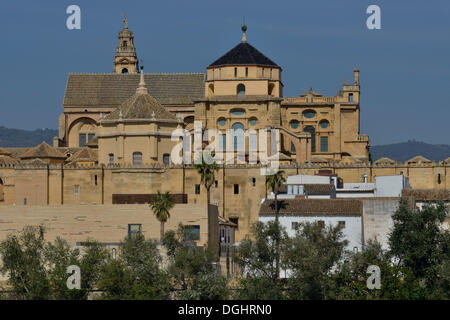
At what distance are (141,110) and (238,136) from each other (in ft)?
29.7

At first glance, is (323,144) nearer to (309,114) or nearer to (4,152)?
(309,114)

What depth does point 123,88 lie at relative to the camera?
4355 inches

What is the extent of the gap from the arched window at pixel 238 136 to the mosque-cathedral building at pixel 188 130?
0.84 feet

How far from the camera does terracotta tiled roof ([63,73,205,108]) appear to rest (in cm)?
10874

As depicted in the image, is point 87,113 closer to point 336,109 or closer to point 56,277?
point 336,109

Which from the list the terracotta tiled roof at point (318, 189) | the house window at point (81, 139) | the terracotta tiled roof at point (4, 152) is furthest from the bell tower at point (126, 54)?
the terracotta tiled roof at point (318, 189)

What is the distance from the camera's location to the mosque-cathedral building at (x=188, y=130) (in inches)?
3506

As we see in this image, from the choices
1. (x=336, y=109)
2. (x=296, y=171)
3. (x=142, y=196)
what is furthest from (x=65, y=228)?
(x=336, y=109)

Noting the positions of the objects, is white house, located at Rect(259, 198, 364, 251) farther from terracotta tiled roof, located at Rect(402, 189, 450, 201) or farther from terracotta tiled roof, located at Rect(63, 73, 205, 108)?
terracotta tiled roof, located at Rect(63, 73, 205, 108)

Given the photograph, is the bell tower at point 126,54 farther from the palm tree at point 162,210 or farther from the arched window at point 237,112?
the palm tree at point 162,210

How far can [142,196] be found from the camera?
8744 cm

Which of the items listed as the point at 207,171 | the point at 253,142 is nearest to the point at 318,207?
the point at 207,171

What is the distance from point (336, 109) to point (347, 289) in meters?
43.2
